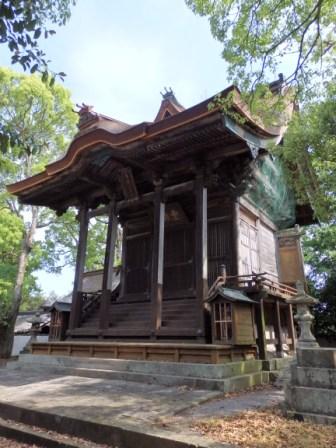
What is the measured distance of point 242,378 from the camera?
7105 mm

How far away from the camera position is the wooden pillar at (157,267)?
351 inches

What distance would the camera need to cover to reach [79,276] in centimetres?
1157

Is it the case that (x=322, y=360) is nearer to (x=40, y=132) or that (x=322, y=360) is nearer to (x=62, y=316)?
(x=62, y=316)

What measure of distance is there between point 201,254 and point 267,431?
5.01 meters

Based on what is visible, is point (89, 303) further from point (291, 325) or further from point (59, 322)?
point (291, 325)

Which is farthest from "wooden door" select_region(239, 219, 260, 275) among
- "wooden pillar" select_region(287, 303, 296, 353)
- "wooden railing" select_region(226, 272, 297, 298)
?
"wooden pillar" select_region(287, 303, 296, 353)

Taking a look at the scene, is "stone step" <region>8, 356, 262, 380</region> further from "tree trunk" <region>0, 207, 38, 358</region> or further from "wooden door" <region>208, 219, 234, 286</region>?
"tree trunk" <region>0, 207, 38, 358</region>

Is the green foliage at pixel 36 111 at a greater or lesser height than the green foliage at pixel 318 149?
greater

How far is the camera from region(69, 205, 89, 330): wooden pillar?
10984 millimetres

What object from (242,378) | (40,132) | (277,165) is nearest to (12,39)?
(242,378)

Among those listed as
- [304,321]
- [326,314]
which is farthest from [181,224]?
[326,314]

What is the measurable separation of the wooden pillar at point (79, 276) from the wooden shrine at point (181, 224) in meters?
0.03

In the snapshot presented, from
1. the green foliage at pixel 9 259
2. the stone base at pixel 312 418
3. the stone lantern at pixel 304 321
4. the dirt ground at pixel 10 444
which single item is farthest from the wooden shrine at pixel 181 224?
the dirt ground at pixel 10 444

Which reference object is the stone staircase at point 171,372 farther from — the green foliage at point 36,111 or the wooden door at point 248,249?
the green foliage at point 36,111
